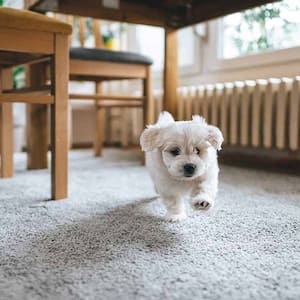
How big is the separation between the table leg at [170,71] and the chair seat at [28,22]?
0.96 m

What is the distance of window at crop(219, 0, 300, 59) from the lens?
84.0 inches

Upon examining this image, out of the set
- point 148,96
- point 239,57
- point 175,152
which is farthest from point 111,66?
point 175,152

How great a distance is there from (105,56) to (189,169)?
1.08 meters

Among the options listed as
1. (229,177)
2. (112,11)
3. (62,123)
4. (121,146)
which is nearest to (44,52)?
(62,123)

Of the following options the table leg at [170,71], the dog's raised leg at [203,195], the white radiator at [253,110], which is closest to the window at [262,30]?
the white radiator at [253,110]

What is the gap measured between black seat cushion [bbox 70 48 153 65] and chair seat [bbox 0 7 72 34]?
1.91 feet

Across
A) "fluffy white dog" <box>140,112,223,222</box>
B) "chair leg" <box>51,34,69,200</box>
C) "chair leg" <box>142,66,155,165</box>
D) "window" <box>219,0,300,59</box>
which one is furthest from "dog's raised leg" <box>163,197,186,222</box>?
"window" <box>219,0,300,59</box>

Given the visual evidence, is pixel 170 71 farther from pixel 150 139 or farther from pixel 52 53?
pixel 150 139

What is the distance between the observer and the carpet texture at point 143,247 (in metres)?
0.62

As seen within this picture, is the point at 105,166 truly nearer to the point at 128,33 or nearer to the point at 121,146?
the point at 121,146

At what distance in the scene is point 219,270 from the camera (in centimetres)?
70

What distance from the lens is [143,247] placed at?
82 cm

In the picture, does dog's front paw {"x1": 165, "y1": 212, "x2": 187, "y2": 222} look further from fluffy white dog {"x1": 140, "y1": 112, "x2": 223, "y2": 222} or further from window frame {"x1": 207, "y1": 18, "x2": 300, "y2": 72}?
window frame {"x1": 207, "y1": 18, "x2": 300, "y2": 72}

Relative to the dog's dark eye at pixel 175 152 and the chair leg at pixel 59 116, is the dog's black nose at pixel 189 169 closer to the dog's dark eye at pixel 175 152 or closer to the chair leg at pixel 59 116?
the dog's dark eye at pixel 175 152
